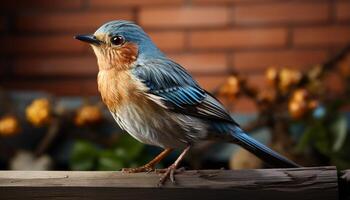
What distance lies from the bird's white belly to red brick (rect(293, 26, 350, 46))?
185 cm

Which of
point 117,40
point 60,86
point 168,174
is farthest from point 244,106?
point 168,174

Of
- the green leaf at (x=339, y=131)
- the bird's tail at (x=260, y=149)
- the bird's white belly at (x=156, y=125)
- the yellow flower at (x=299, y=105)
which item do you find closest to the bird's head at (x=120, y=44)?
the bird's white belly at (x=156, y=125)

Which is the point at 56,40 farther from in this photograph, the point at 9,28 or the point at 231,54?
the point at 231,54

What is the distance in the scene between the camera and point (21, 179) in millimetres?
1308

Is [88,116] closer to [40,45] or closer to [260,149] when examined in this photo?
[40,45]

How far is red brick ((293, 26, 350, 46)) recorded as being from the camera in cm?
335

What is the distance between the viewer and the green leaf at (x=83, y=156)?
109 inches

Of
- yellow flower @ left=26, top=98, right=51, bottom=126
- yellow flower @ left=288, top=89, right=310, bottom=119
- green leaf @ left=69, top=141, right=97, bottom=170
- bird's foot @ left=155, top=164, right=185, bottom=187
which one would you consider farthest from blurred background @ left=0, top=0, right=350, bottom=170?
bird's foot @ left=155, top=164, right=185, bottom=187

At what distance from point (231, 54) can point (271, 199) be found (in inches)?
84.6

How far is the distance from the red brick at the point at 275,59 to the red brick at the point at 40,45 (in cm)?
74

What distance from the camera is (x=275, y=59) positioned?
337 centimetres

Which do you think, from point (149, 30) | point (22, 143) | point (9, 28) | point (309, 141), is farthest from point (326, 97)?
point (9, 28)

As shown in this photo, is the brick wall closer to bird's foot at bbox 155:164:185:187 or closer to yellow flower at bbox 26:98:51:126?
yellow flower at bbox 26:98:51:126

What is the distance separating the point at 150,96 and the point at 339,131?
4.31 ft
